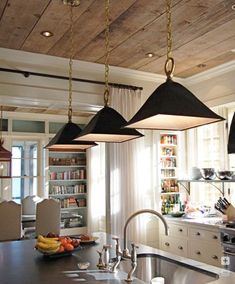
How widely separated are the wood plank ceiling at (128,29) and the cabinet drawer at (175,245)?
248cm

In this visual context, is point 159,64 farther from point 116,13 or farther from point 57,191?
point 57,191

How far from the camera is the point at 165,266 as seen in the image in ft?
7.95

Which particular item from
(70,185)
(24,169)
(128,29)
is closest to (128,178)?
(128,29)

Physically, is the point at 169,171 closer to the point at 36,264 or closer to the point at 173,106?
the point at 36,264

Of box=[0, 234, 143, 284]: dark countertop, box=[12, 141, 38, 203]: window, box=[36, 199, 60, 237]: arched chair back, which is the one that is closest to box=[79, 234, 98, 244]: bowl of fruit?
box=[0, 234, 143, 284]: dark countertop

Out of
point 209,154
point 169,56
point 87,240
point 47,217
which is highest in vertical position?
point 169,56

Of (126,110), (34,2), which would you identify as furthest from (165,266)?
(126,110)

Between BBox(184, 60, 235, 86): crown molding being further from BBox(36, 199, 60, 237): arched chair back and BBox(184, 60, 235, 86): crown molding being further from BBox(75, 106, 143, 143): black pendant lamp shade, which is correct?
BBox(36, 199, 60, 237): arched chair back

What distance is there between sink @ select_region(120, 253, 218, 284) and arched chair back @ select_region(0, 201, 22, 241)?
3.14 m

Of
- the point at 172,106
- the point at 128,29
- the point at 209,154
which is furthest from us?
the point at 209,154

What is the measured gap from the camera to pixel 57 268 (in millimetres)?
2236

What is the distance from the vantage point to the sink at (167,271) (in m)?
2.10

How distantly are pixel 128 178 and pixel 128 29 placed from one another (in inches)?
82.8

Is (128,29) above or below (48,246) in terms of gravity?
above
